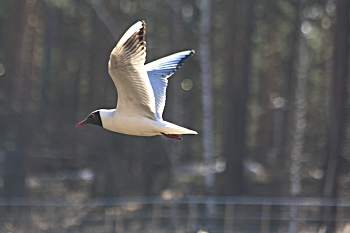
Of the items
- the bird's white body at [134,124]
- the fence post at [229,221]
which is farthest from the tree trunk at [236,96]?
the bird's white body at [134,124]

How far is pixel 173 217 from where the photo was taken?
16969 mm

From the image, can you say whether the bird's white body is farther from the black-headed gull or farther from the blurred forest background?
the blurred forest background

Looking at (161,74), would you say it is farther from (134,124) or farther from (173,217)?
(173,217)

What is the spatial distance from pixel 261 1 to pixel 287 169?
5.81m

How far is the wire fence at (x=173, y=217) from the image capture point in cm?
1681

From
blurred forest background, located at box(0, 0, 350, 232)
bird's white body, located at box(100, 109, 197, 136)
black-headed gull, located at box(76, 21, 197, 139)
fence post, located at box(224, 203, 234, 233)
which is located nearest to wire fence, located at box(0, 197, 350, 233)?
fence post, located at box(224, 203, 234, 233)

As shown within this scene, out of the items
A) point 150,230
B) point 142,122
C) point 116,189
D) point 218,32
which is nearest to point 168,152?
point 116,189

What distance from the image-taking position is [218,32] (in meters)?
32.2

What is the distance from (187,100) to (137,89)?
77.3ft

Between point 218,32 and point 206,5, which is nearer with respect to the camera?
point 206,5

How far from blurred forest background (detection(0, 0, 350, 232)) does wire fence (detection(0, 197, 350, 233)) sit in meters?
1.36

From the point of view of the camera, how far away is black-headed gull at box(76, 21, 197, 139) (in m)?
7.66

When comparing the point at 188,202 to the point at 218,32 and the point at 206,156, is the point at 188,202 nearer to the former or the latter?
the point at 206,156

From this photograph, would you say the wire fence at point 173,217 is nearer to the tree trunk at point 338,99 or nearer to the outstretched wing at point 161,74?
the tree trunk at point 338,99
